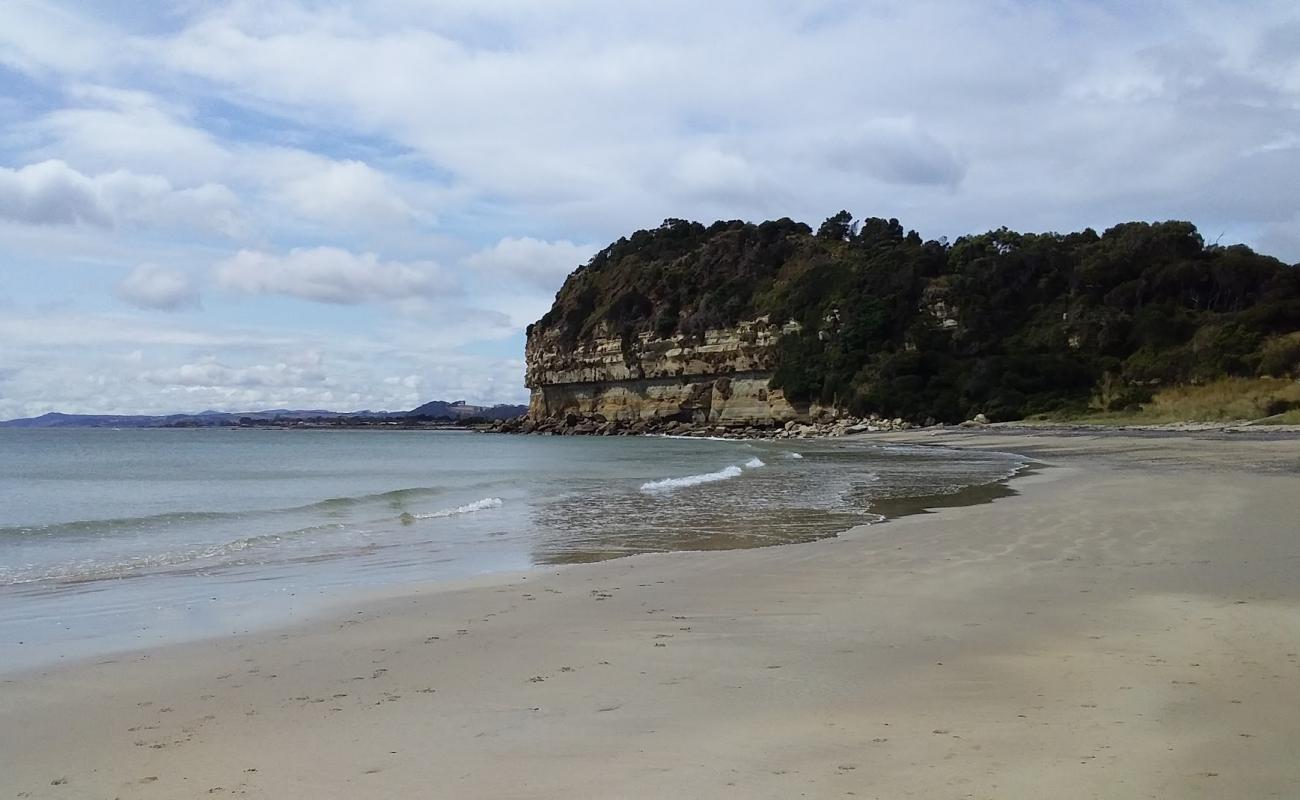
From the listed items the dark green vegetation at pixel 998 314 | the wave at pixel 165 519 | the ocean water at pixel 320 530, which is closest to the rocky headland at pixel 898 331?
the dark green vegetation at pixel 998 314

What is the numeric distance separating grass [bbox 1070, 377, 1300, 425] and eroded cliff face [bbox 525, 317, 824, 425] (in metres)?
27.1

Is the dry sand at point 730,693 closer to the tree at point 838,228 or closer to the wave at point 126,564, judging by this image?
the wave at point 126,564

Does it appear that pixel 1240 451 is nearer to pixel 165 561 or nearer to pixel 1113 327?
pixel 165 561

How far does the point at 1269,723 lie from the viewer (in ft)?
13.8

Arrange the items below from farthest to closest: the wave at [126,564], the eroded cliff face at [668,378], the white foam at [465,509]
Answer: the eroded cliff face at [668,378] → the white foam at [465,509] → the wave at [126,564]

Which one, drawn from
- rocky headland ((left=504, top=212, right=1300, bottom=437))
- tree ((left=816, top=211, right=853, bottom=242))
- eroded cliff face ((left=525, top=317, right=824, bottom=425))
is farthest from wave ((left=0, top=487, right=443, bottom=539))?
tree ((left=816, top=211, right=853, bottom=242))

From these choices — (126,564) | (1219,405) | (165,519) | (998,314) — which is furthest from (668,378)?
(126,564)

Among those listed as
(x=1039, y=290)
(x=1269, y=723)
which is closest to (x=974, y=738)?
(x=1269, y=723)

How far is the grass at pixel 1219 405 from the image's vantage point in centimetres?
4312

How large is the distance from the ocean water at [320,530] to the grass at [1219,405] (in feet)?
61.9

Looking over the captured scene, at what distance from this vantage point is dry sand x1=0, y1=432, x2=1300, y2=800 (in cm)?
385

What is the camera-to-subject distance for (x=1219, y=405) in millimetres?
46750

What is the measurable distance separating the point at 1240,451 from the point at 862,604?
85.9 ft

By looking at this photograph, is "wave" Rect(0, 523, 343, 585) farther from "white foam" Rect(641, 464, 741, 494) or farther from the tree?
the tree
